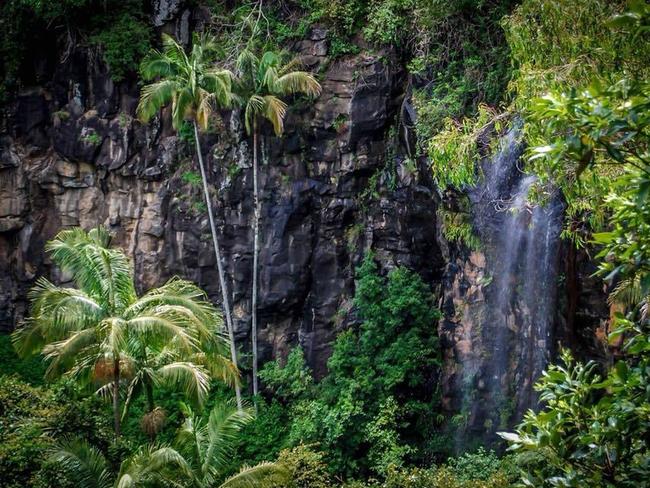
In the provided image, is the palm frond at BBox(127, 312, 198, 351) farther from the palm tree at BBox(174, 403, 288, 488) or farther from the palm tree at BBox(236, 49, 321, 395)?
the palm tree at BBox(236, 49, 321, 395)

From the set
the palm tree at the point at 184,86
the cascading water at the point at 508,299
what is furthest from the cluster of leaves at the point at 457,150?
the palm tree at the point at 184,86

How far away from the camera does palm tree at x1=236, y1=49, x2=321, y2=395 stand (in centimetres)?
1295

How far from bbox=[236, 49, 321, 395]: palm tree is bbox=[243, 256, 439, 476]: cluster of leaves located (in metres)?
3.31

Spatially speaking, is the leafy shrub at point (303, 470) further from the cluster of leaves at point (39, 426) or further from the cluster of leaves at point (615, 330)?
the cluster of leaves at point (615, 330)

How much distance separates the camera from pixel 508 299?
11320mm

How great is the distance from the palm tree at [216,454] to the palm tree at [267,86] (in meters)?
5.68

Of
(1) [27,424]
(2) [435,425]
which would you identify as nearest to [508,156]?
(2) [435,425]

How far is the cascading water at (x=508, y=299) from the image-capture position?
10.7m

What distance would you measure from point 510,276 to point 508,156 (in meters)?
1.91

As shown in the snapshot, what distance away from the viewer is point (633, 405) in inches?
126

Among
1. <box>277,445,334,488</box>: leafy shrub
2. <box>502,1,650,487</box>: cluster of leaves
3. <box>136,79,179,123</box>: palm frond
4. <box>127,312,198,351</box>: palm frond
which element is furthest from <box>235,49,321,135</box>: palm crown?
<box>502,1,650,487</box>: cluster of leaves

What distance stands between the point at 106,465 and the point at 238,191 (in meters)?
7.12

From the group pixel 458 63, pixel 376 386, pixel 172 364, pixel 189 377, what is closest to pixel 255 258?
pixel 376 386

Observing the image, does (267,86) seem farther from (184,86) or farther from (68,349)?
(68,349)
